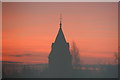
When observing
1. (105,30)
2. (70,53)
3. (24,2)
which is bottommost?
(70,53)

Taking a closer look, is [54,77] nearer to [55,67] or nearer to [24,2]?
[55,67]

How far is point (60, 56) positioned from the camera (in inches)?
314

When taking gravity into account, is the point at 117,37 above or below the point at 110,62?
above

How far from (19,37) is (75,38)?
4.11ft

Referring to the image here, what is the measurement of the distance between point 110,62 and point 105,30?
72cm

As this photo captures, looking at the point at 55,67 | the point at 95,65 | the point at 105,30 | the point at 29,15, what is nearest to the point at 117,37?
the point at 105,30

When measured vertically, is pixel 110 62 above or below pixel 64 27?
below

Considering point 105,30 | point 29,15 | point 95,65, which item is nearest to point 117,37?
point 105,30

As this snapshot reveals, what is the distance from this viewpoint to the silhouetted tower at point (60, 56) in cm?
796

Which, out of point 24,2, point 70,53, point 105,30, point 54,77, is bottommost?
point 54,77

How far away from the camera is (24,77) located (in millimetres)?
7941

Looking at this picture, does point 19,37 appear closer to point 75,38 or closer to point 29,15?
point 29,15

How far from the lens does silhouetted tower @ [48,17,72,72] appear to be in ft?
26.1

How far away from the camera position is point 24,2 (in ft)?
26.1
